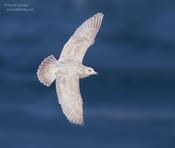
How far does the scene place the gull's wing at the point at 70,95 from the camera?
449 inches

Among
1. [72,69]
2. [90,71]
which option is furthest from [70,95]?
[90,71]

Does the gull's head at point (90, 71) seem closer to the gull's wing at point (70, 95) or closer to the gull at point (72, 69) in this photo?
the gull at point (72, 69)

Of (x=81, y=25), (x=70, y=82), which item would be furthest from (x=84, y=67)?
(x=81, y=25)

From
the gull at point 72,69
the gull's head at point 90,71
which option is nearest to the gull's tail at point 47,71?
the gull at point 72,69

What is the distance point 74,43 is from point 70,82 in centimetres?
107

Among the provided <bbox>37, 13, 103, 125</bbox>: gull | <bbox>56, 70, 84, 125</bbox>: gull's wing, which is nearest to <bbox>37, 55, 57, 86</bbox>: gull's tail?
<bbox>37, 13, 103, 125</bbox>: gull

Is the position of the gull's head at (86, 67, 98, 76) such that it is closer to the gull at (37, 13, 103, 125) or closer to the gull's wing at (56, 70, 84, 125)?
the gull at (37, 13, 103, 125)

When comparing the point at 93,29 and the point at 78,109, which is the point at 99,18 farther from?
the point at 78,109

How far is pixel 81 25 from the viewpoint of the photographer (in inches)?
510

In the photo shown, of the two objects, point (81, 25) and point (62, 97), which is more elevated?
point (81, 25)

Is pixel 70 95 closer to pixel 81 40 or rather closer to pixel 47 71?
pixel 47 71

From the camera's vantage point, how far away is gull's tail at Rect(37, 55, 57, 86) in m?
12.2

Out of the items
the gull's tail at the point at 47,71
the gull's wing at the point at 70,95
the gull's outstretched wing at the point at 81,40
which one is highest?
the gull's outstretched wing at the point at 81,40

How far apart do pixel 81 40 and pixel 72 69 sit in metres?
0.98
